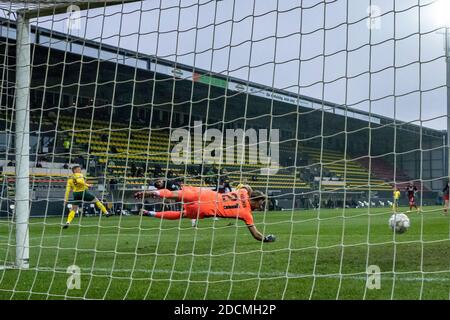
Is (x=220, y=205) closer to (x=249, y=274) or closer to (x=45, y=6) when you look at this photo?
(x=249, y=274)

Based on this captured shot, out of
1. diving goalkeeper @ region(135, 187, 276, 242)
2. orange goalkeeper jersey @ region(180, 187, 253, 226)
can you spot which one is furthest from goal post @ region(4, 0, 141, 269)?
orange goalkeeper jersey @ region(180, 187, 253, 226)

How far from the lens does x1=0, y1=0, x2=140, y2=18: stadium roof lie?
5711 mm

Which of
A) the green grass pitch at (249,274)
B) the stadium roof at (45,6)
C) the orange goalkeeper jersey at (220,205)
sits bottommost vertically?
the green grass pitch at (249,274)

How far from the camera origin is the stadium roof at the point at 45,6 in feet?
18.7

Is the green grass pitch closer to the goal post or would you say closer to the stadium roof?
the goal post

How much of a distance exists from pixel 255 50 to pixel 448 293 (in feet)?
8.66

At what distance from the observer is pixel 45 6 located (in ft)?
19.4

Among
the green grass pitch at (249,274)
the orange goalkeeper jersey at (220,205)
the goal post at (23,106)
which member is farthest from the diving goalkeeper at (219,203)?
the goal post at (23,106)

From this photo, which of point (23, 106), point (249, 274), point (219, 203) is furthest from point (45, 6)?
point (249, 274)

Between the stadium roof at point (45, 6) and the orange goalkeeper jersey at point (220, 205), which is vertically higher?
the stadium roof at point (45, 6)

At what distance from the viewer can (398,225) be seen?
706 cm

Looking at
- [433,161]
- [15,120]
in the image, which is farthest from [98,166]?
[433,161]

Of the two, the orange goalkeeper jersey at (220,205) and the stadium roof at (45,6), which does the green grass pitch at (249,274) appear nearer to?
the orange goalkeeper jersey at (220,205)
